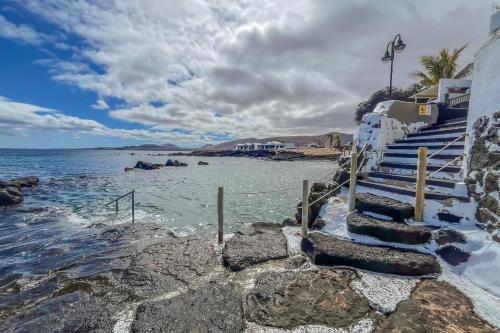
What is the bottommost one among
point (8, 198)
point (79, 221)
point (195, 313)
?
point (79, 221)

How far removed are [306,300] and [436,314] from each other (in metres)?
1.79

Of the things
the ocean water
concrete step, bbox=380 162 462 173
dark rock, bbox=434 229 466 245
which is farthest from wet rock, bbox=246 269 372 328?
concrete step, bbox=380 162 462 173

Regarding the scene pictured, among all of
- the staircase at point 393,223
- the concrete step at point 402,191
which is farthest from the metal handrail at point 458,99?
the concrete step at point 402,191

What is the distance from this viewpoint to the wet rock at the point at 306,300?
3.76 meters

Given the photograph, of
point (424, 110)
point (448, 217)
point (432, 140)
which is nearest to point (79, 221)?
point (448, 217)

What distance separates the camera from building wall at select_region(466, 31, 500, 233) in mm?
4883

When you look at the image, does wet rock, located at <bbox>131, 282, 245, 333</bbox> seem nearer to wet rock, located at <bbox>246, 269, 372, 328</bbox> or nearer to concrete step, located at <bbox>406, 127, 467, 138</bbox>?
wet rock, located at <bbox>246, 269, 372, 328</bbox>

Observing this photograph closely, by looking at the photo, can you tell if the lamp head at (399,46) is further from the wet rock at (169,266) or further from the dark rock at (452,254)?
the wet rock at (169,266)

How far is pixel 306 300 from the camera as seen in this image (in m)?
4.13

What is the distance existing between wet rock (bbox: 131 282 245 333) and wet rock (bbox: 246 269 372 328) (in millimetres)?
282

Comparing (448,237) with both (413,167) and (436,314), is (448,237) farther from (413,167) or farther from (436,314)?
(413,167)

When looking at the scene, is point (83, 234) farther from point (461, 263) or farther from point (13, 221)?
point (461, 263)

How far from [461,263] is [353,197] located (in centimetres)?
262

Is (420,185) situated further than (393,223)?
No
